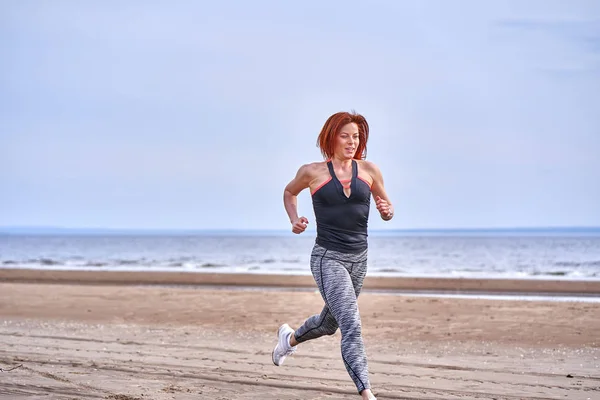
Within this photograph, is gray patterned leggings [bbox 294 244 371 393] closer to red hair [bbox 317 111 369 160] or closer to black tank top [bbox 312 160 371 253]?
black tank top [bbox 312 160 371 253]

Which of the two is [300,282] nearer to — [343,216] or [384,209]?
[384,209]

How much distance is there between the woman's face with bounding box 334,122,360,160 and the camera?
6055mm

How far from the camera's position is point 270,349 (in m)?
10.3

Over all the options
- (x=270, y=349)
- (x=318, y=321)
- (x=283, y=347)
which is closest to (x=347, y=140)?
(x=318, y=321)

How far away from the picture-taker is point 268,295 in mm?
18594

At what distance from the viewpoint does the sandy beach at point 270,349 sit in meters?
7.21

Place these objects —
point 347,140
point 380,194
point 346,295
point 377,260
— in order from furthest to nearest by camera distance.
Result: 1. point 377,260
2. point 380,194
3. point 347,140
4. point 346,295

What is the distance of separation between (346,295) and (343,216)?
577 millimetres

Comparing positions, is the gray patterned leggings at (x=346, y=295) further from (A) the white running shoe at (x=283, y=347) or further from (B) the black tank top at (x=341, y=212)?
(A) the white running shoe at (x=283, y=347)

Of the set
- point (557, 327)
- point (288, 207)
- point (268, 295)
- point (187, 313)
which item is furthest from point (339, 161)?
point (268, 295)

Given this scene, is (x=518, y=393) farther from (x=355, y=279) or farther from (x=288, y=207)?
(x=288, y=207)

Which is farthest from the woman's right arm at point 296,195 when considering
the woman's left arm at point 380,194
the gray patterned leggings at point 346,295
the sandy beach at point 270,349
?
the sandy beach at point 270,349

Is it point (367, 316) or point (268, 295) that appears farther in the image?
point (268, 295)

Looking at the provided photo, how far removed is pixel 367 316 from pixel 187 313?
3414mm
